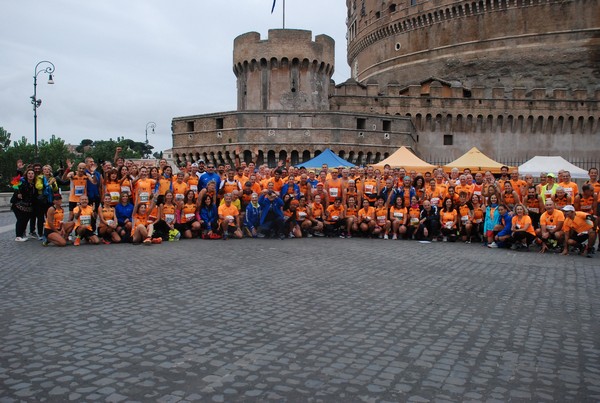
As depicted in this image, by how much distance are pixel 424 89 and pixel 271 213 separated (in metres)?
29.6

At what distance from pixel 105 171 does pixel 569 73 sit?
4383 centimetres

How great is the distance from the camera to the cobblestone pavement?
3.65m

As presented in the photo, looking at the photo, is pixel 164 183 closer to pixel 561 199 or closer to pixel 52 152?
pixel 561 199

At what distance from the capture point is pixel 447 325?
204 inches

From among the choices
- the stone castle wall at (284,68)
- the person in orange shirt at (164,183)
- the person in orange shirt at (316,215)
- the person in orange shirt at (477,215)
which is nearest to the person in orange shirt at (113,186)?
the person in orange shirt at (164,183)

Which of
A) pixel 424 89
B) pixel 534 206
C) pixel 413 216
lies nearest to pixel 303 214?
pixel 413 216

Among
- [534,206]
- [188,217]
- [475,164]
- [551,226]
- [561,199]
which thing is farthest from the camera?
[475,164]

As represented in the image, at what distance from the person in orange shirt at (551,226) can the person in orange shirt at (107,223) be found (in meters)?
8.68

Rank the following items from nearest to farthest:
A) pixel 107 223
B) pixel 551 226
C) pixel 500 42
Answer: pixel 107 223
pixel 551 226
pixel 500 42

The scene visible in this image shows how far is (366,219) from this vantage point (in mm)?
12672

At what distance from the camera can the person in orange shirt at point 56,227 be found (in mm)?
10188

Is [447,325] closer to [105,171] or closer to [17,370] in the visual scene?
[17,370]

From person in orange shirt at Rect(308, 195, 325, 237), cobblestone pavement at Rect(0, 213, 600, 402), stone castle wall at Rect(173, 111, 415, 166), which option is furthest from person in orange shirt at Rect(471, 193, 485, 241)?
stone castle wall at Rect(173, 111, 415, 166)

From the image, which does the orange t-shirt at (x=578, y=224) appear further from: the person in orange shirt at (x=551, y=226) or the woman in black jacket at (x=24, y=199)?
the woman in black jacket at (x=24, y=199)
